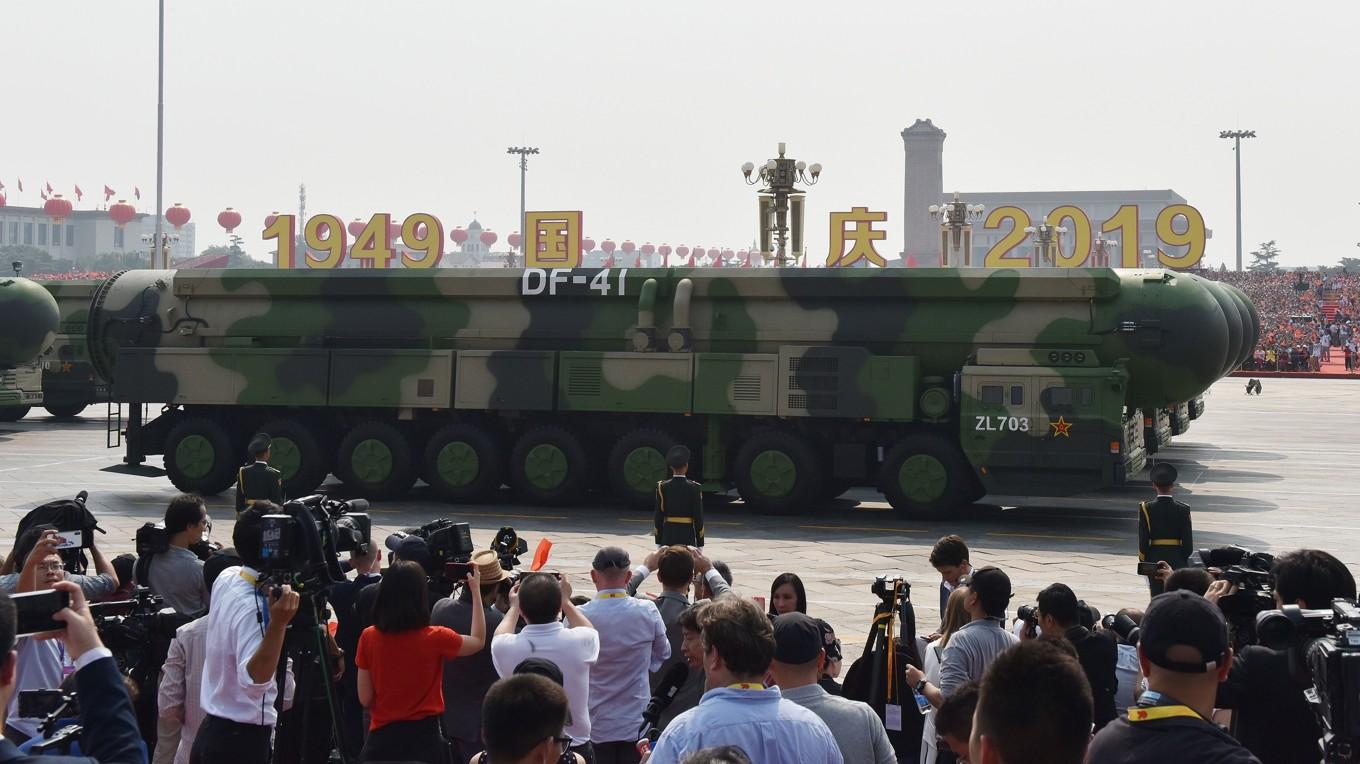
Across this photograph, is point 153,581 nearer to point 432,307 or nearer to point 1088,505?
point 432,307

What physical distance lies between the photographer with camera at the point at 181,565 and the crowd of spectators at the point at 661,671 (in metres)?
0.01

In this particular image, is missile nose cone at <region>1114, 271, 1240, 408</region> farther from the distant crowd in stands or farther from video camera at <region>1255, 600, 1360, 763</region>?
the distant crowd in stands

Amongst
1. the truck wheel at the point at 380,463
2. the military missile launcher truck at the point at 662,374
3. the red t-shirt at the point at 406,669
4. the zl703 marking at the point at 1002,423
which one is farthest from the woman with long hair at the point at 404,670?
the truck wheel at the point at 380,463

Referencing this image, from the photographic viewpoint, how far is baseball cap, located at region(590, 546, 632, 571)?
6.83 m

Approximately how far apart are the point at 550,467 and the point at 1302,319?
191 ft

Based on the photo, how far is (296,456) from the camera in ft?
67.5

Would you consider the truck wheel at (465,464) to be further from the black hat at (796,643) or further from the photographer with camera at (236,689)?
the black hat at (796,643)

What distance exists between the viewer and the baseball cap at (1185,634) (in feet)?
13.7

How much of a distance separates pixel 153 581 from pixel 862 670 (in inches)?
146

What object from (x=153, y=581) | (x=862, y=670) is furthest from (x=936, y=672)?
(x=153, y=581)

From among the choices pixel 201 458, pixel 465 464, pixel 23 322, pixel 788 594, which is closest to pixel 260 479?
pixel 465 464

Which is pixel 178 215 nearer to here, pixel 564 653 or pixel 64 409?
pixel 64 409

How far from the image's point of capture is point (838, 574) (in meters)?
15.0

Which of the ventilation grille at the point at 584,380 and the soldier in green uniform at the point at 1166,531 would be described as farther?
the ventilation grille at the point at 584,380
